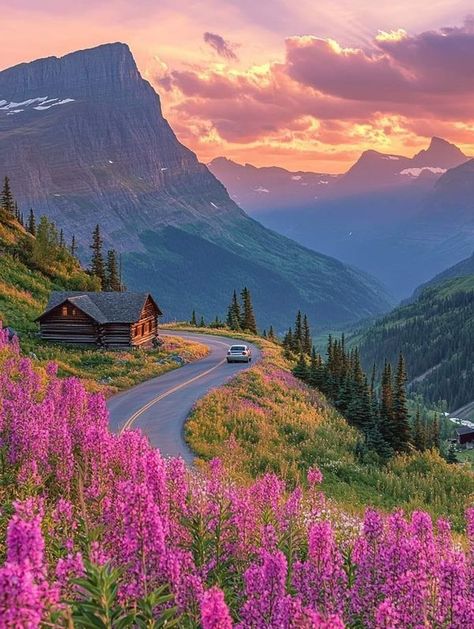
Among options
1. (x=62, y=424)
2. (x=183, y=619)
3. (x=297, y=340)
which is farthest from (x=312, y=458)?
(x=297, y=340)

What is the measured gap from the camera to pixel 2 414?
40.3 ft

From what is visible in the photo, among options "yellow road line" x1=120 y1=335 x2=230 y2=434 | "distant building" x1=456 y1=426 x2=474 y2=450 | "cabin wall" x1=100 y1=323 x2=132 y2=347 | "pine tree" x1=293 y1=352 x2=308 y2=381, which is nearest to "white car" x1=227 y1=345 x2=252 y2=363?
"yellow road line" x1=120 y1=335 x2=230 y2=434

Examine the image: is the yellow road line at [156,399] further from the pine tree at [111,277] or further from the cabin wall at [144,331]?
the pine tree at [111,277]

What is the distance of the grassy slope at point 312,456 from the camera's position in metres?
24.8

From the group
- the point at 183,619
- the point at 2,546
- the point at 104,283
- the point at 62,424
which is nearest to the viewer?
the point at 183,619

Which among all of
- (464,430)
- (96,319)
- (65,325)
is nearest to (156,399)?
(96,319)

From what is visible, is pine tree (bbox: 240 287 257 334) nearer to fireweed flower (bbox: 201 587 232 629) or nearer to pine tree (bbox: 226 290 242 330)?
pine tree (bbox: 226 290 242 330)

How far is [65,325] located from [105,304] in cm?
559

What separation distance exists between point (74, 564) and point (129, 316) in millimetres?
51191

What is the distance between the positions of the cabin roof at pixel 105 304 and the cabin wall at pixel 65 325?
0.60 meters

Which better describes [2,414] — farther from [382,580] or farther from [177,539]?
[382,580]

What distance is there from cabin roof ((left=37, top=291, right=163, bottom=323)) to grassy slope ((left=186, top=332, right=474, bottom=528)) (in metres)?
17.8

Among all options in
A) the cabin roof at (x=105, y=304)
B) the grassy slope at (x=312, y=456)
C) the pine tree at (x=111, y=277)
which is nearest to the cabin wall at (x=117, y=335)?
the cabin roof at (x=105, y=304)

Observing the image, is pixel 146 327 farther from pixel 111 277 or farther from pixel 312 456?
pixel 111 277
